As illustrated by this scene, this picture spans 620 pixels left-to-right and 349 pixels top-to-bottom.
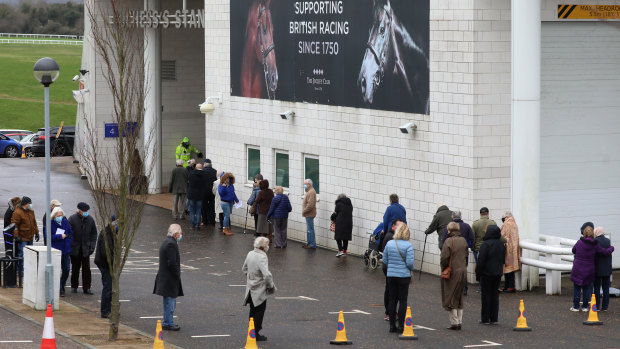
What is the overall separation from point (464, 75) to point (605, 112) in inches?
140

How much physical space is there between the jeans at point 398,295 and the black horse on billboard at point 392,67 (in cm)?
714

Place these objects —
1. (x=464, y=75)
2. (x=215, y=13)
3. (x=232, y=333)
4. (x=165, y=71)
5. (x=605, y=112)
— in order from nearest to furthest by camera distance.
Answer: (x=232, y=333), (x=464, y=75), (x=605, y=112), (x=215, y=13), (x=165, y=71)

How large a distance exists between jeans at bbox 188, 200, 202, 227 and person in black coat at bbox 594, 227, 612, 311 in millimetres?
13948

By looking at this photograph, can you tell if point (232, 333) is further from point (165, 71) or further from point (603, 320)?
point (165, 71)

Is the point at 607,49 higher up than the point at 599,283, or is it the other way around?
the point at 607,49

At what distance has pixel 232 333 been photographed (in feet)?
57.0

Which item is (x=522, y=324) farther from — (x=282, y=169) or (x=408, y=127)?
(x=282, y=169)

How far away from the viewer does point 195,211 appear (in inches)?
1212

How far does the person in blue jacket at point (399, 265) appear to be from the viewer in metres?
17.0

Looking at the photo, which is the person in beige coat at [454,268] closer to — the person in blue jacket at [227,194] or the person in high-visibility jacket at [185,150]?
the person in blue jacket at [227,194]

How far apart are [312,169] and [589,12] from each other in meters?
8.39

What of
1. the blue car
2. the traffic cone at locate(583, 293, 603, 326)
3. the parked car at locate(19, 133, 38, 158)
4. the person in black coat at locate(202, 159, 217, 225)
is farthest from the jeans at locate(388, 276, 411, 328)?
the blue car

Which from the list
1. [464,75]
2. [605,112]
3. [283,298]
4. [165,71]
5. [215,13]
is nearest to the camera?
[283,298]

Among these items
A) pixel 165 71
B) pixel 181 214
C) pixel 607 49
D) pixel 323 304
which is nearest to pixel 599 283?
pixel 323 304
